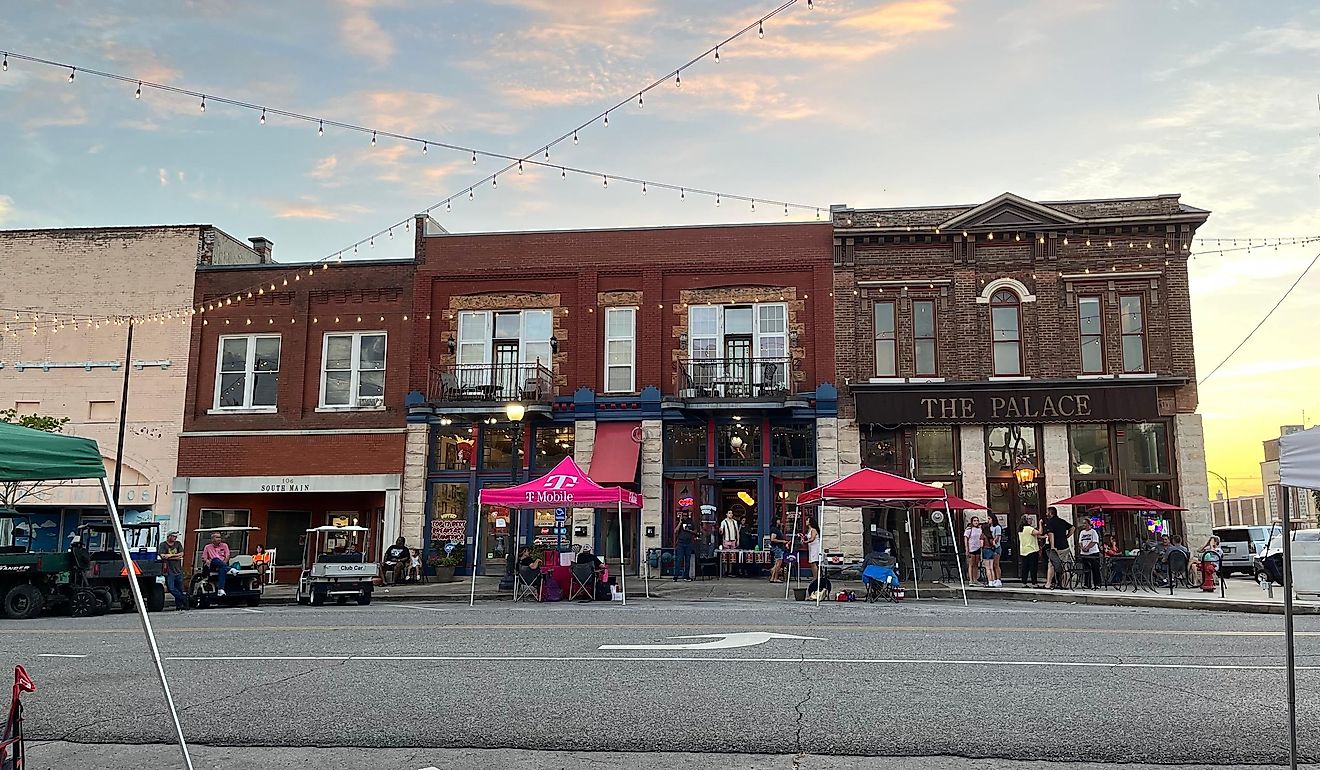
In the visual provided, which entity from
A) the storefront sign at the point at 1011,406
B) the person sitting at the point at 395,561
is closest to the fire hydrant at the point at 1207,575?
the storefront sign at the point at 1011,406

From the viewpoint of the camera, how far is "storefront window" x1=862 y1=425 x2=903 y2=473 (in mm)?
27781

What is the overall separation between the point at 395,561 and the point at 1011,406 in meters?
16.4

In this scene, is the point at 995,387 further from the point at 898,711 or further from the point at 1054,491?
the point at 898,711

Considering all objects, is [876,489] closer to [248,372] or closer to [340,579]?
[340,579]

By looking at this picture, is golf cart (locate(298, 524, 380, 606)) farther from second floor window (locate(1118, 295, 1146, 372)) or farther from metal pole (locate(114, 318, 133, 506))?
second floor window (locate(1118, 295, 1146, 372))

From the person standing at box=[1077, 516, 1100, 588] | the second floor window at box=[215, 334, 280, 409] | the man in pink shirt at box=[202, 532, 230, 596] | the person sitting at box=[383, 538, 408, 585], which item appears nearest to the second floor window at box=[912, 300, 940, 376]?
the person standing at box=[1077, 516, 1100, 588]

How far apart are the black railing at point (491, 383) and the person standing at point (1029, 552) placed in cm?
1266

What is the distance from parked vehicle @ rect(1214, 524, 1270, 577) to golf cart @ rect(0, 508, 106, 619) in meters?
30.4

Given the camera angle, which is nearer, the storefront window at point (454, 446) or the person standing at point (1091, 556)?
the person standing at point (1091, 556)

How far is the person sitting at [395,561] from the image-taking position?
26562 mm

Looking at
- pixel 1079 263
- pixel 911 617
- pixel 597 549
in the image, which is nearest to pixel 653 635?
pixel 911 617

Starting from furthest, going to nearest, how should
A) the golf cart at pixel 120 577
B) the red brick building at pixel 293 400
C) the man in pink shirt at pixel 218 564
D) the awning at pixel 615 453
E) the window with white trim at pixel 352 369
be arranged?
the window with white trim at pixel 352 369, the red brick building at pixel 293 400, the awning at pixel 615 453, the man in pink shirt at pixel 218 564, the golf cart at pixel 120 577

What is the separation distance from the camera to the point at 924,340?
28.4m

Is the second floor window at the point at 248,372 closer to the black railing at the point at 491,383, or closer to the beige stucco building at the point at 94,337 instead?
the beige stucco building at the point at 94,337
